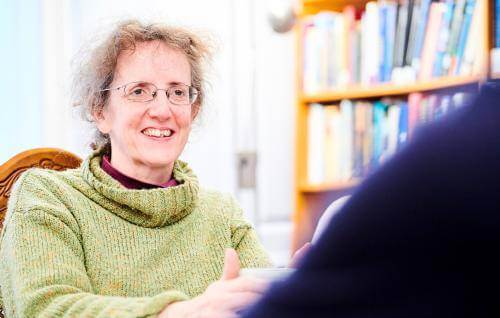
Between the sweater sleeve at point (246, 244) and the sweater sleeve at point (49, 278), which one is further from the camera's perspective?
the sweater sleeve at point (246, 244)

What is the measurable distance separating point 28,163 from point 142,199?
14.1 inches

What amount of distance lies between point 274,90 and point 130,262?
5.83ft

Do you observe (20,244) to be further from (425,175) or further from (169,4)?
(169,4)

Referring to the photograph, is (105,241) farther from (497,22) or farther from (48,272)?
(497,22)

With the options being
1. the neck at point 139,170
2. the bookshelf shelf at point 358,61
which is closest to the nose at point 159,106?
the neck at point 139,170

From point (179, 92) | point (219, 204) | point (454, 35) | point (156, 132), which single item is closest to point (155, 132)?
point (156, 132)

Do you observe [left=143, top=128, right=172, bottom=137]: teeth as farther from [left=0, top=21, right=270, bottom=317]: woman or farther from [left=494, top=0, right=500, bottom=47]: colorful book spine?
[left=494, top=0, right=500, bottom=47]: colorful book spine

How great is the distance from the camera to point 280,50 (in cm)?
303

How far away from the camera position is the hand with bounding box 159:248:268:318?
79 centimetres

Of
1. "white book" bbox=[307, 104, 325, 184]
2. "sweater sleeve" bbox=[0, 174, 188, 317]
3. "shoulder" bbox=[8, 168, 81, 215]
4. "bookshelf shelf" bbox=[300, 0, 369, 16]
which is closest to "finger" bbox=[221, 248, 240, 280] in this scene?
"sweater sleeve" bbox=[0, 174, 188, 317]

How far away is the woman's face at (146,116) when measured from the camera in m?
1.51

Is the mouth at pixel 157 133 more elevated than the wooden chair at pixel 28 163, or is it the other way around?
the mouth at pixel 157 133

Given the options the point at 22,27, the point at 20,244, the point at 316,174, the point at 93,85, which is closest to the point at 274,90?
the point at 316,174

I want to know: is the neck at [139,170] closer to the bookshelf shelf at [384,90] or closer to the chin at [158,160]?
the chin at [158,160]
